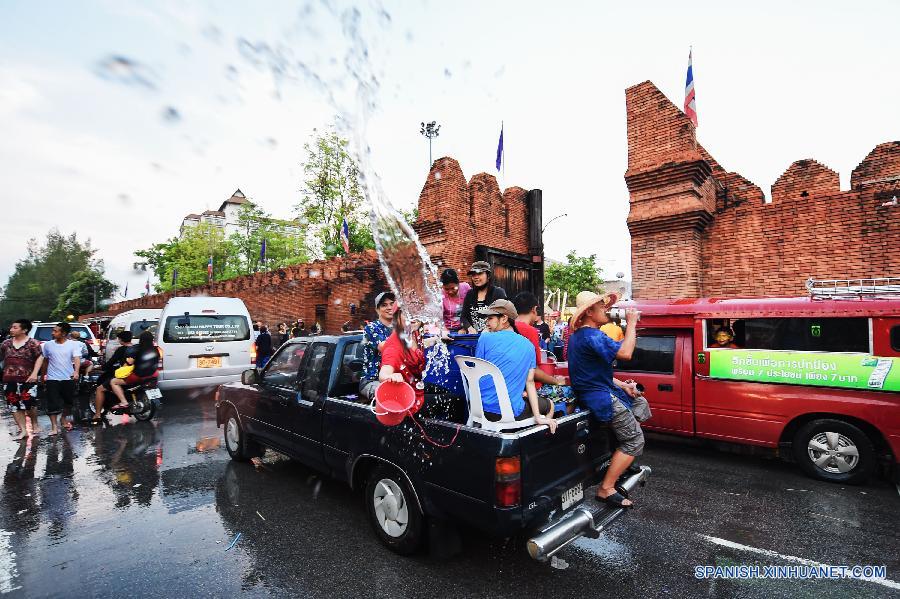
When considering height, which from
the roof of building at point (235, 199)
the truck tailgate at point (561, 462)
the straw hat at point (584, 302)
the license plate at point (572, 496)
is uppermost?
the roof of building at point (235, 199)

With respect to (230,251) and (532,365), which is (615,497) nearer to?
(532,365)

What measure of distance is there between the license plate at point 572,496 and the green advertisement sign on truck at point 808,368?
3110mm

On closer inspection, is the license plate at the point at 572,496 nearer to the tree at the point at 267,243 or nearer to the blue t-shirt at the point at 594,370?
the blue t-shirt at the point at 594,370

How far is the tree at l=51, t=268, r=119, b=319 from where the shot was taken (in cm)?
6222

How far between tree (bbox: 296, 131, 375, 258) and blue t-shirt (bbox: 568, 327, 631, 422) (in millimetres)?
26090

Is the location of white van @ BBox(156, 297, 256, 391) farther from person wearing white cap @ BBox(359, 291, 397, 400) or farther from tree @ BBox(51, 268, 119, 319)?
tree @ BBox(51, 268, 119, 319)

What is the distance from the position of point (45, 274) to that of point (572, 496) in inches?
3820

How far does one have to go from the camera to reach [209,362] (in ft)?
31.8

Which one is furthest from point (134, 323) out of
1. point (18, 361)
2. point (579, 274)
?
point (579, 274)

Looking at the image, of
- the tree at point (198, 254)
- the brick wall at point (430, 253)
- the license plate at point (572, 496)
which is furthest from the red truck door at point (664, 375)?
the tree at point (198, 254)

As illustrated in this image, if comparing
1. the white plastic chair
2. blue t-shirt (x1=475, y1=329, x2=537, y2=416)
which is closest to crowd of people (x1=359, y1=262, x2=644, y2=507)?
blue t-shirt (x1=475, y1=329, x2=537, y2=416)

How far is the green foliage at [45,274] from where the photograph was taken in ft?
234

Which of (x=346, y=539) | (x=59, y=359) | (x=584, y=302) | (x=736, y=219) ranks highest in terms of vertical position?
(x=736, y=219)

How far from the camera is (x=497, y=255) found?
1147 cm
